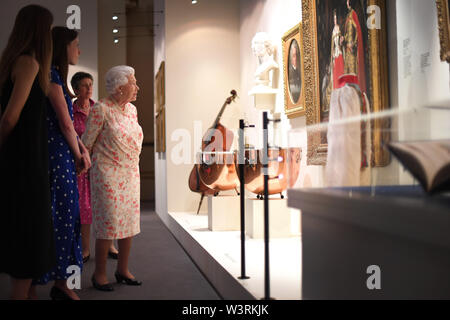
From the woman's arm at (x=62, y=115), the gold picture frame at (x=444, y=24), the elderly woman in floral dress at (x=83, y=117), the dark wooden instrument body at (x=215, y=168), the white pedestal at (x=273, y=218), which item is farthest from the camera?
the dark wooden instrument body at (x=215, y=168)

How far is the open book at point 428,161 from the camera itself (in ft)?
5.12

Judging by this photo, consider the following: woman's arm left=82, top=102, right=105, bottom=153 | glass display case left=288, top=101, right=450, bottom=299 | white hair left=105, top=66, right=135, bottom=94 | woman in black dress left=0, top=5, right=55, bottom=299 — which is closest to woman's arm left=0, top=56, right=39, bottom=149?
woman in black dress left=0, top=5, right=55, bottom=299

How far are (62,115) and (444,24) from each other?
6.64 feet

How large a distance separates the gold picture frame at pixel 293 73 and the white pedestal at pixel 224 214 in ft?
3.37

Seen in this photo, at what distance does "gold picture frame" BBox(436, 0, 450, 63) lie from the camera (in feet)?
8.59

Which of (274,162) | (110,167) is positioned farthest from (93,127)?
(274,162)

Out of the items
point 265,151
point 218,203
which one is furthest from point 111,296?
point 218,203

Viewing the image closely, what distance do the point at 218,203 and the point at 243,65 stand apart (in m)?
2.70

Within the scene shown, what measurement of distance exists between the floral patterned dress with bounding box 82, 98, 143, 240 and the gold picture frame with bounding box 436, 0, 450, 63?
6.32 feet

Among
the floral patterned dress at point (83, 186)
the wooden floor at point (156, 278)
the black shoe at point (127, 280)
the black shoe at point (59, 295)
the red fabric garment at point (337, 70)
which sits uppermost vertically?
the red fabric garment at point (337, 70)

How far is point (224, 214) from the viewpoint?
5141 mm

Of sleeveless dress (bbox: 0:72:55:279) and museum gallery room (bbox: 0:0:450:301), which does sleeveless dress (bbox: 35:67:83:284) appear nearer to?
museum gallery room (bbox: 0:0:450:301)

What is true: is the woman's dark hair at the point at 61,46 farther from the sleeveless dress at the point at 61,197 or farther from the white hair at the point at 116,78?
the white hair at the point at 116,78

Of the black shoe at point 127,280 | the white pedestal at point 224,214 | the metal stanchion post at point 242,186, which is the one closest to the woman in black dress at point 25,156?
the metal stanchion post at point 242,186
